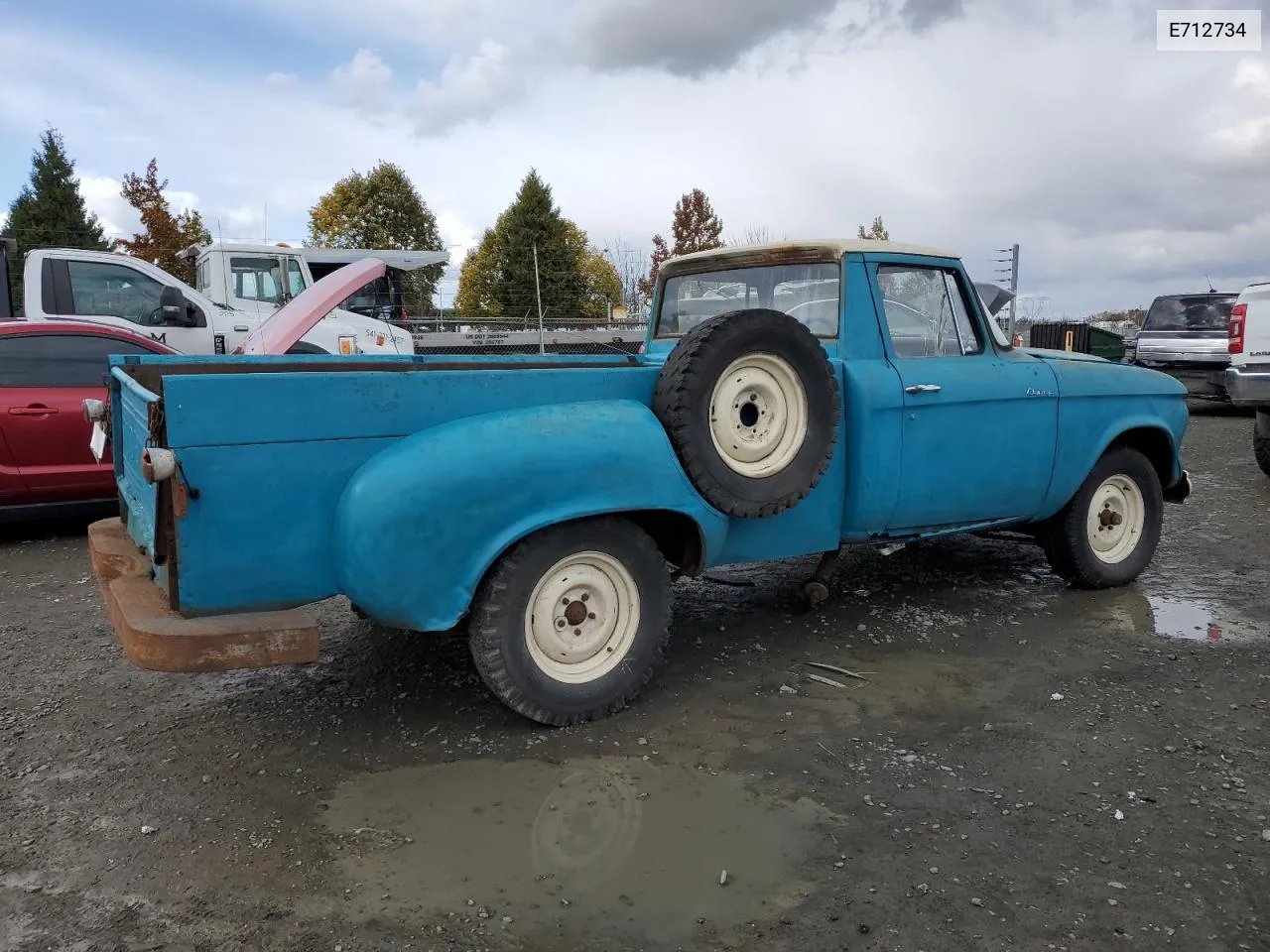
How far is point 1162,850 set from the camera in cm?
271

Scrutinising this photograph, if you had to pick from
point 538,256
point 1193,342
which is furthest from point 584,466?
point 538,256

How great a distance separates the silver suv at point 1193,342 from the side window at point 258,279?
1284cm

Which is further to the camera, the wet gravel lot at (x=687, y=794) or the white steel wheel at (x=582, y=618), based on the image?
the white steel wheel at (x=582, y=618)

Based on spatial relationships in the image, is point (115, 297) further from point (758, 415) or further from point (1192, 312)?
point (1192, 312)

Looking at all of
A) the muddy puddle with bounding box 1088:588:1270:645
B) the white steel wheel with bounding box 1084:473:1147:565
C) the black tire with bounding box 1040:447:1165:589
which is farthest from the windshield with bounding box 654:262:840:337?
the muddy puddle with bounding box 1088:588:1270:645

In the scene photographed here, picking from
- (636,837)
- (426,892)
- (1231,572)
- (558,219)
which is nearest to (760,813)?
(636,837)

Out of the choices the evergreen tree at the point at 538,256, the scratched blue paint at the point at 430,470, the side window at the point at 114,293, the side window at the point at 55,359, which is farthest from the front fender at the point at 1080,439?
the evergreen tree at the point at 538,256

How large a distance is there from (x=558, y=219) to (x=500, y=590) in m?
31.5

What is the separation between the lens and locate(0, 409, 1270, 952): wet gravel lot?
7.99 ft

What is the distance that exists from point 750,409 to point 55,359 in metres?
5.53

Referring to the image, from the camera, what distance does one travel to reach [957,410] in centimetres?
441

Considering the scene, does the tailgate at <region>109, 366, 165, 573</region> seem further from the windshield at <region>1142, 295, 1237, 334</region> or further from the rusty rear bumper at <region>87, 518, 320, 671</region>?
the windshield at <region>1142, 295, 1237, 334</region>

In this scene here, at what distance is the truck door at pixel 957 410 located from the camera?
4.32m

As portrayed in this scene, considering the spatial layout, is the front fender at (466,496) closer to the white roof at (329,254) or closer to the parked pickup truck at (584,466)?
the parked pickup truck at (584,466)
